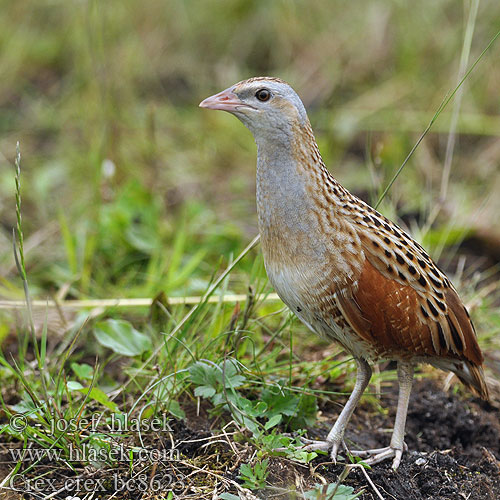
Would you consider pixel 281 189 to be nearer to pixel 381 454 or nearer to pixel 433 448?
pixel 381 454

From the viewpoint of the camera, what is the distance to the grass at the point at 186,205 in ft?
10.1

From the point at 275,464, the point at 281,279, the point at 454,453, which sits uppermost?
the point at 281,279

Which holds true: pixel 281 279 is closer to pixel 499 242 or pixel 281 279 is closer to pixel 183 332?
pixel 183 332

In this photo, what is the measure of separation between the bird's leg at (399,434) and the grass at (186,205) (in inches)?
10.9

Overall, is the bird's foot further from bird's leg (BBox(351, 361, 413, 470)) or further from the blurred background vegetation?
the blurred background vegetation

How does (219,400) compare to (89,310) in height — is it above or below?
above

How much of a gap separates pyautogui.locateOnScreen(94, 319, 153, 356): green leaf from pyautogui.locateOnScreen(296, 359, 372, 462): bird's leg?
96 cm

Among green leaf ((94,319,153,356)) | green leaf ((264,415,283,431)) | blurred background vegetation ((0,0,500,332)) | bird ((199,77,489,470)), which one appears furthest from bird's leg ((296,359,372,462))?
blurred background vegetation ((0,0,500,332))

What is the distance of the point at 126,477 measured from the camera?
2.88 metres

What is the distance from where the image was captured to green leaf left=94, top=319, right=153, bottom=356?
11.7ft

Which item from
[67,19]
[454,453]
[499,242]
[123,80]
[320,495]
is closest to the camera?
[320,495]

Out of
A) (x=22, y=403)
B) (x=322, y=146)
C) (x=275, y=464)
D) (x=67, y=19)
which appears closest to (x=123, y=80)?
(x=67, y=19)

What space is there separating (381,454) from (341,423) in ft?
0.71

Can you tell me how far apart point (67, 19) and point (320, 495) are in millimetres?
6410
